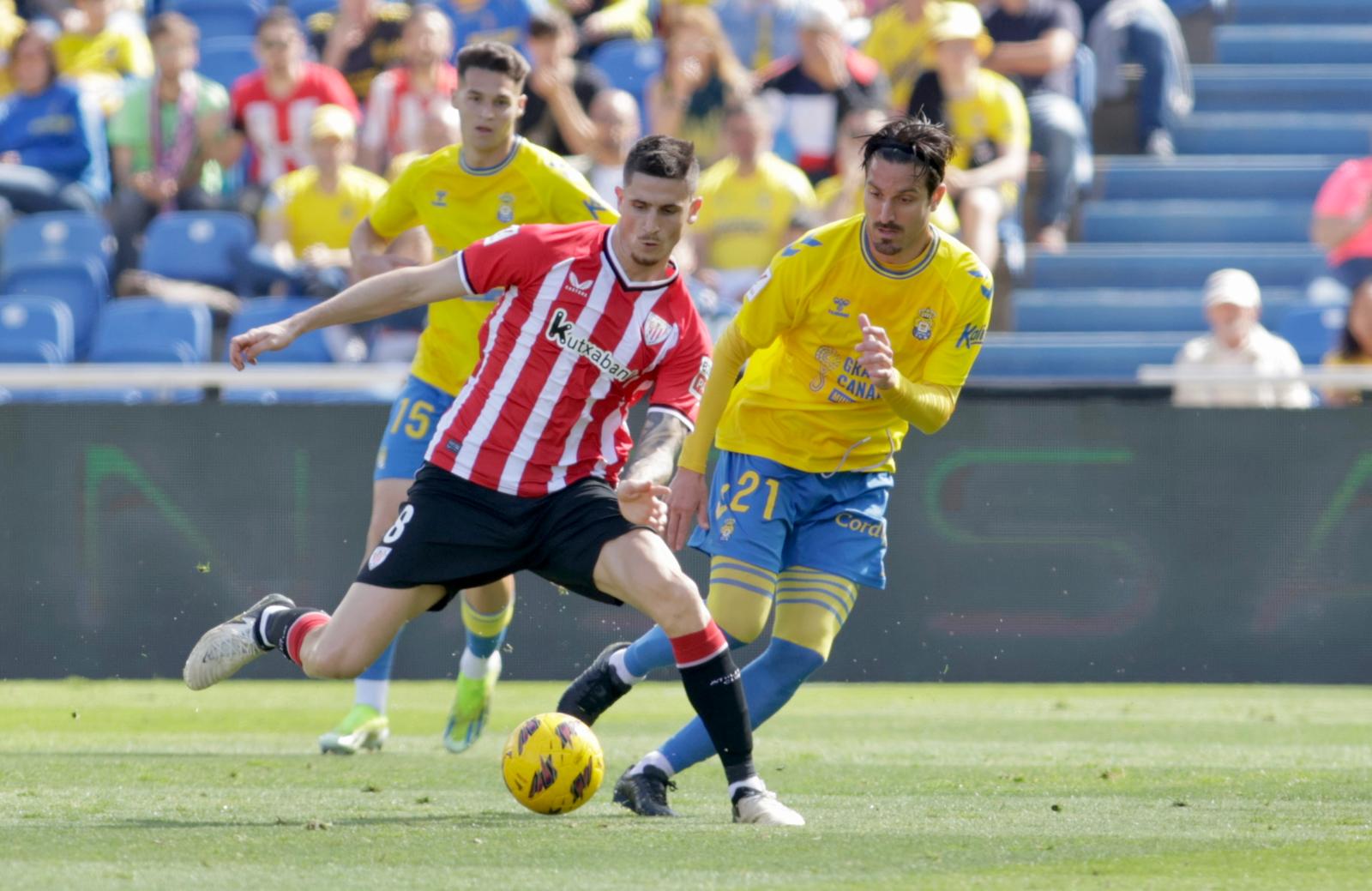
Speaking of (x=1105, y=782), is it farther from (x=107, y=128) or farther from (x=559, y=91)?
(x=107, y=128)

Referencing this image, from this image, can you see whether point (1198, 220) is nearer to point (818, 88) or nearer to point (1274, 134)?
point (1274, 134)

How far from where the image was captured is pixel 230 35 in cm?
1786

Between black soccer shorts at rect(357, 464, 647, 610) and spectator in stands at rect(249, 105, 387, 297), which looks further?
spectator in stands at rect(249, 105, 387, 297)

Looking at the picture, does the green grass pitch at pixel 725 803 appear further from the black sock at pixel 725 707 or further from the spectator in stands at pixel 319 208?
the spectator in stands at pixel 319 208

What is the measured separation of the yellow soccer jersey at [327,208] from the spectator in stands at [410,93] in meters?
0.47

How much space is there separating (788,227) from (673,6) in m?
2.86

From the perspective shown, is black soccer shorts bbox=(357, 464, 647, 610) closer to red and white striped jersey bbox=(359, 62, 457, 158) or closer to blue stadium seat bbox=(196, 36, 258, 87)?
red and white striped jersey bbox=(359, 62, 457, 158)

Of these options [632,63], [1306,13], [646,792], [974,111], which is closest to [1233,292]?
[974,111]

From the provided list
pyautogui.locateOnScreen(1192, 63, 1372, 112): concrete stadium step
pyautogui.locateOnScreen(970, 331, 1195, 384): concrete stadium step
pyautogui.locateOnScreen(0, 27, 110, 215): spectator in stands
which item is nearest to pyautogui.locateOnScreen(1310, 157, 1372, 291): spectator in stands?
pyautogui.locateOnScreen(970, 331, 1195, 384): concrete stadium step

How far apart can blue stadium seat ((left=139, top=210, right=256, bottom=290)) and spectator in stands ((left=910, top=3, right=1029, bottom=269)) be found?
4869 mm

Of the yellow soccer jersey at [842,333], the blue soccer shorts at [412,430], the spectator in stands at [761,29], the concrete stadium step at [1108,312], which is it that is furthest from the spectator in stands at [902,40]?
the yellow soccer jersey at [842,333]

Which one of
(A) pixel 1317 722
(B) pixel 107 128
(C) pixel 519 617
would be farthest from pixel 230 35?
(A) pixel 1317 722

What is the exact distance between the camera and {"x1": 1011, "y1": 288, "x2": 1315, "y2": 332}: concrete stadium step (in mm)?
14516

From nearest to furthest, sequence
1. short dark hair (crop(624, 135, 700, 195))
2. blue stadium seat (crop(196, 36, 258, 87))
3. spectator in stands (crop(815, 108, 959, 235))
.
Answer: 1. short dark hair (crop(624, 135, 700, 195))
2. spectator in stands (crop(815, 108, 959, 235))
3. blue stadium seat (crop(196, 36, 258, 87))
